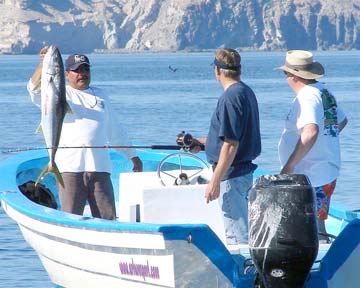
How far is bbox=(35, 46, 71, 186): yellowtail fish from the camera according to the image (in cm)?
882

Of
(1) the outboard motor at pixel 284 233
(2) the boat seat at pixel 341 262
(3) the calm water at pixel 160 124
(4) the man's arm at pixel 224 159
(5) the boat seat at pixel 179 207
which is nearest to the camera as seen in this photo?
(1) the outboard motor at pixel 284 233

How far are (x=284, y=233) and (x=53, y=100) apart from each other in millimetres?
2187

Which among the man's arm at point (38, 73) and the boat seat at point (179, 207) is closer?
the boat seat at point (179, 207)

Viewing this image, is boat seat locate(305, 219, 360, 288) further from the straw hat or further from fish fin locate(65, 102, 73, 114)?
fish fin locate(65, 102, 73, 114)

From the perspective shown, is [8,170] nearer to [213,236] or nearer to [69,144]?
[69,144]

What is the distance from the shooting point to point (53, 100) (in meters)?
8.80

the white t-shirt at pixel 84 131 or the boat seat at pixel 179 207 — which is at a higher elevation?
the white t-shirt at pixel 84 131

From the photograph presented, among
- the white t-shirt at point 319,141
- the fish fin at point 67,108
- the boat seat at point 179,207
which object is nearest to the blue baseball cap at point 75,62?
the fish fin at point 67,108

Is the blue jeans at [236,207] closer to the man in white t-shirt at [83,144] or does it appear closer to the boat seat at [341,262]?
the boat seat at [341,262]

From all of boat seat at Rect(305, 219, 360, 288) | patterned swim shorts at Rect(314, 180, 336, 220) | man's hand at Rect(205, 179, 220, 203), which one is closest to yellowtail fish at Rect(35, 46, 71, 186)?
man's hand at Rect(205, 179, 220, 203)

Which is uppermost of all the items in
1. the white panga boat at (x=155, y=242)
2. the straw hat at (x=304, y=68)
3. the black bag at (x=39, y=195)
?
the straw hat at (x=304, y=68)

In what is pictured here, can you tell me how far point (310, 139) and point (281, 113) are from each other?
88.5ft

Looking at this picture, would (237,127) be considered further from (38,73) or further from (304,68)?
(38,73)

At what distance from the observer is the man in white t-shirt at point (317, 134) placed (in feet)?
26.6
